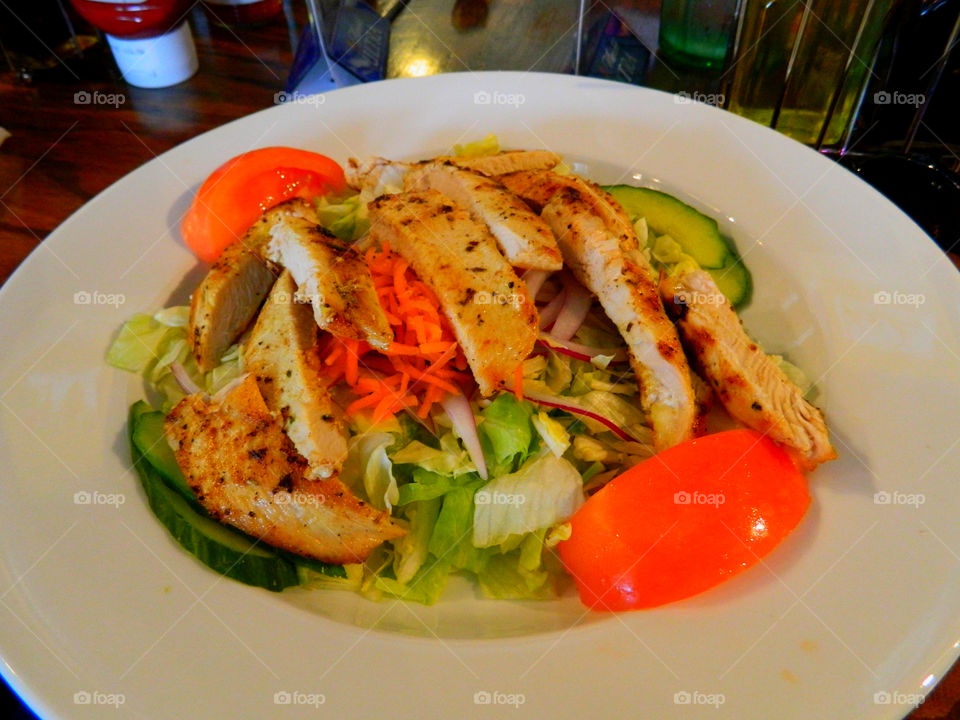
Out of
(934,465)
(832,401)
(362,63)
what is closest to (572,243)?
(832,401)

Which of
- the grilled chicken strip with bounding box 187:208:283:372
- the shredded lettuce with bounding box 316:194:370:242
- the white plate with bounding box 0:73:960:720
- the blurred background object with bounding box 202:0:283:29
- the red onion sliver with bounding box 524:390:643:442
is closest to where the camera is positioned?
the white plate with bounding box 0:73:960:720

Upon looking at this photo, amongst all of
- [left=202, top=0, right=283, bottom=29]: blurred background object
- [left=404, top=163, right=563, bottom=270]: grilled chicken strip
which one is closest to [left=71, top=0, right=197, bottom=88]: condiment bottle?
[left=202, top=0, right=283, bottom=29]: blurred background object

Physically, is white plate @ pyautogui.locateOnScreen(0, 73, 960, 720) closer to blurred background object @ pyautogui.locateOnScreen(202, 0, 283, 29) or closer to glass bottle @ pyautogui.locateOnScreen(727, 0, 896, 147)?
glass bottle @ pyautogui.locateOnScreen(727, 0, 896, 147)

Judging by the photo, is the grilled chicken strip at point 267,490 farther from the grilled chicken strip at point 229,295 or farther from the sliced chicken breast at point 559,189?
the sliced chicken breast at point 559,189

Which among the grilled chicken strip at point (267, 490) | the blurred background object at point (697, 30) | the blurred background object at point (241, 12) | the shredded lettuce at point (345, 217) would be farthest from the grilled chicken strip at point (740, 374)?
the blurred background object at point (241, 12)

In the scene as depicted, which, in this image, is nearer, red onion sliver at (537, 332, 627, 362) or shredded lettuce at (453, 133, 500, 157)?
red onion sliver at (537, 332, 627, 362)

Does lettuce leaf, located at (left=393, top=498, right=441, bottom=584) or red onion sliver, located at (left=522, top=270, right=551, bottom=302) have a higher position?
red onion sliver, located at (left=522, top=270, right=551, bottom=302)

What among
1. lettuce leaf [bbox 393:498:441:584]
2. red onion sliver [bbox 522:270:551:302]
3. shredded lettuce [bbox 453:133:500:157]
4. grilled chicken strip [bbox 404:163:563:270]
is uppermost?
grilled chicken strip [bbox 404:163:563:270]

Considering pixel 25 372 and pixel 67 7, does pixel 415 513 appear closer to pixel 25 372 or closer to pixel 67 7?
pixel 25 372
